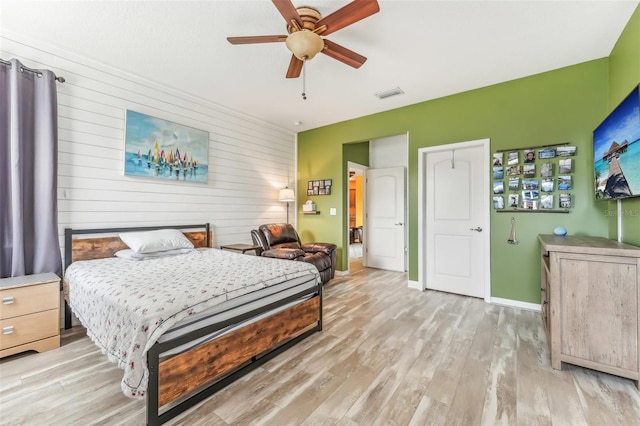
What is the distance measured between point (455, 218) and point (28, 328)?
192 inches

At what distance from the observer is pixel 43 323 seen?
239cm

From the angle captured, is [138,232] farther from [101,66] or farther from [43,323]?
[101,66]

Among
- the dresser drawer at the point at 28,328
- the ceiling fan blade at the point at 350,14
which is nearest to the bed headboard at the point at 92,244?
the dresser drawer at the point at 28,328

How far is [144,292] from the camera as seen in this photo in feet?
6.05

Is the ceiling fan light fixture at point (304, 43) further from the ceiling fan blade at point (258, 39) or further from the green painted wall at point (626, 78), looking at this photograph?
the green painted wall at point (626, 78)

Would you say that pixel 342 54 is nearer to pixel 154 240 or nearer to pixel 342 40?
pixel 342 40

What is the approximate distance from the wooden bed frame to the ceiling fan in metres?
2.11


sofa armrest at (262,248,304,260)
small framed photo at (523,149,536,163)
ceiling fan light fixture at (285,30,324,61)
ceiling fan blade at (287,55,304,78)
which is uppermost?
ceiling fan blade at (287,55,304,78)

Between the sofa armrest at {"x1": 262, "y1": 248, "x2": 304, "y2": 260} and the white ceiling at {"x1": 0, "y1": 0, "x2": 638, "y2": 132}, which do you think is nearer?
the white ceiling at {"x1": 0, "y1": 0, "x2": 638, "y2": 132}

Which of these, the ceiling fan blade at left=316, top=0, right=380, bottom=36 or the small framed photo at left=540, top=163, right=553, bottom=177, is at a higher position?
the ceiling fan blade at left=316, top=0, right=380, bottom=36

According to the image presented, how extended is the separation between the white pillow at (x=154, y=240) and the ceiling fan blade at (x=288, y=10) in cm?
269

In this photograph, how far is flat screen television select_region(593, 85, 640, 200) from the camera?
1.95 meters

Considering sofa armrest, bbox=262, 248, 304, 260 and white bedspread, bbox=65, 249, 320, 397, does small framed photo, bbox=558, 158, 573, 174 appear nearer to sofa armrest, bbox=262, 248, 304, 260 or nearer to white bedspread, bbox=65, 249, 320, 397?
white bedspread, bbox=65, 249, 320, 397

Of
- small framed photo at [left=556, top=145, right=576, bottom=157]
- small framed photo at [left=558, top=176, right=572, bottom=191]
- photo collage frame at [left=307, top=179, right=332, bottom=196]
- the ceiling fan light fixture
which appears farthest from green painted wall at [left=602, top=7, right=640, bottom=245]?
photo collage frame at [left=307, top=179, right=332, bottom=196]
